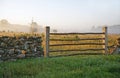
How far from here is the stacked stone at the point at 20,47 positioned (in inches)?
551

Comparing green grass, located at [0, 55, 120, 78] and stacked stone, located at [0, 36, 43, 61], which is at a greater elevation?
stacked stone, located at [0, 36, 43, 61]

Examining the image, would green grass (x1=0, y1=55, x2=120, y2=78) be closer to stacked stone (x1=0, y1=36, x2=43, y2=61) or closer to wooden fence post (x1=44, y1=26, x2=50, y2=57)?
stacked stone (x1=0, y1=36, x2=43, y2=61)

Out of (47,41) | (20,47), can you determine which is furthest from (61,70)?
(47,41)

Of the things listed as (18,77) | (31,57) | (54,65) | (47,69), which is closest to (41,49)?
(31,57)

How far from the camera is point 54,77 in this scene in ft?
31.5

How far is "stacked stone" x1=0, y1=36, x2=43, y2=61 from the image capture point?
14000mm

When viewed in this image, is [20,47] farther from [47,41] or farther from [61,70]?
[61,70]

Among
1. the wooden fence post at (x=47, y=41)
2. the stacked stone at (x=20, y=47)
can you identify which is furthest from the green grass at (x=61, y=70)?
the wooden fence post at (x=47, y=41)

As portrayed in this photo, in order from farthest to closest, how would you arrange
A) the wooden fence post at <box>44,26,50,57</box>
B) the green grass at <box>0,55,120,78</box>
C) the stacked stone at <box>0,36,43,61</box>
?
the wooden fence post at <box>44,26,50,57</box>
the stacked stone at <box>0,36,43,61</box>
the green grass at <box>0,55,120,78</box>

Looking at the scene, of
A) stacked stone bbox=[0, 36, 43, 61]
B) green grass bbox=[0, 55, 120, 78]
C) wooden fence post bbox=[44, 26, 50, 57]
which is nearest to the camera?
green grass bbox=[0, 55, 120, 78]

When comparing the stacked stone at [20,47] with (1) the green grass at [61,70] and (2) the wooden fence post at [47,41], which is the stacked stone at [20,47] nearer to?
(2) the wooden fence post at [47,41]

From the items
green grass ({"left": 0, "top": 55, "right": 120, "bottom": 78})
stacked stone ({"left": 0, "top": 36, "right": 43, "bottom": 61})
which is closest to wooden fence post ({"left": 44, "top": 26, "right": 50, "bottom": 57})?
stacked stone ({"left": 0, "top": 36, "right": 43, "bottom": 61})

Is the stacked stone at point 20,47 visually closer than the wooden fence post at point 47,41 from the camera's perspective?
Yes

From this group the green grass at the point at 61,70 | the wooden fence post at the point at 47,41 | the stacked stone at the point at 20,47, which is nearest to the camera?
the green grass at the point at 61,70
